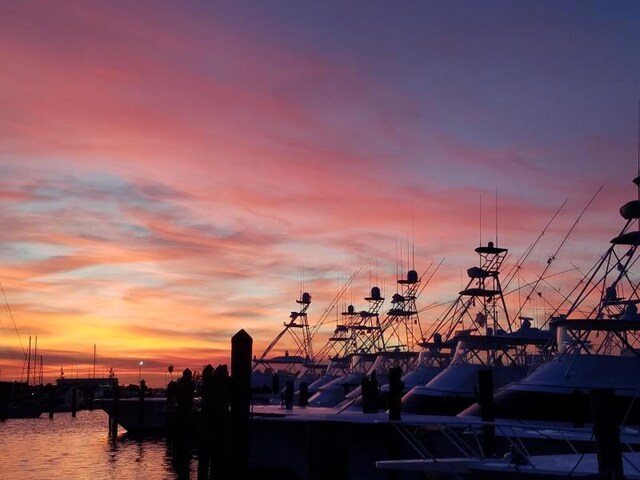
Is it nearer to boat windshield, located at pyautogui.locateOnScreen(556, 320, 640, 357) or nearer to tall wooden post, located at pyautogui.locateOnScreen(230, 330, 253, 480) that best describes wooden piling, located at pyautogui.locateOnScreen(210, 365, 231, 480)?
tall wooden post, located at pyautogui.locateOnScreen(230, 330, 253, 480)

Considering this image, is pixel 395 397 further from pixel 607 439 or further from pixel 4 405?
pixel 4 405

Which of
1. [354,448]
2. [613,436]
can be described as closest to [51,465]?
[354,448]

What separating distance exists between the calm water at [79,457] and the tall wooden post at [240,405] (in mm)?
17821

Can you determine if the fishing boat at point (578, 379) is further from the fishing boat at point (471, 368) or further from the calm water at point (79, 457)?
the calm water at point (79, 457)

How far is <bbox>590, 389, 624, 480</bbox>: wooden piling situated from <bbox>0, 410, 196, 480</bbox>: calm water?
27.5 m

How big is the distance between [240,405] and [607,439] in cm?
1046

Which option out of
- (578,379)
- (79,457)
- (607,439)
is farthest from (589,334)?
(79,457)

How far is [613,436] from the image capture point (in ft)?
46.3

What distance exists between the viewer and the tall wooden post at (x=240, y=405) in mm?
21547

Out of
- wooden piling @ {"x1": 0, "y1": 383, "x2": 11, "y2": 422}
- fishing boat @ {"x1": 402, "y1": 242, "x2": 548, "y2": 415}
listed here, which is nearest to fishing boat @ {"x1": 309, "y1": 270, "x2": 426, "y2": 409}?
fishing boat @ {"x1": 402, "y1": 242, "x2": 548, "y2": 415}

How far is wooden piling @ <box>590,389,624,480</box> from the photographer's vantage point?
14.0 m

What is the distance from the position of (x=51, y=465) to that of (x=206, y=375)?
1729 cm

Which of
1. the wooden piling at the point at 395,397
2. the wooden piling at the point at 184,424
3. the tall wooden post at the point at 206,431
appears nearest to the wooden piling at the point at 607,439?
the wooden piling at the point at 395,397

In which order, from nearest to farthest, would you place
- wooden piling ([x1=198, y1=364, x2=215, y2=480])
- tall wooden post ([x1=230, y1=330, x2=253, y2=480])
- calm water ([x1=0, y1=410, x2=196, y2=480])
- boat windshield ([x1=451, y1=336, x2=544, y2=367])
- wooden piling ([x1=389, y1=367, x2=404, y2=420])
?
tall wooden post ([x1=230, y1=330, x2=253, y2=480]), wooden piling ([x1=389, y1=367, x2=404, y2=420]), wooden piling ([x1=198, y1=364, x2=215, y2=480]), boat windshield ([x1=451, y1=336, x2=544, y2=367]), calm water ([x1=0, y1=410, x2=196, y2=480])
